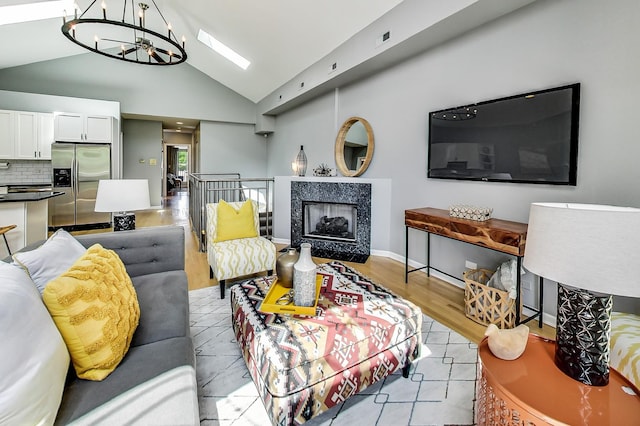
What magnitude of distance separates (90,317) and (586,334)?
6.24ft

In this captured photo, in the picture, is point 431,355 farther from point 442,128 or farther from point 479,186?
point 442,128

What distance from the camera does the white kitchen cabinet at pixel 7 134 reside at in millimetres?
5535

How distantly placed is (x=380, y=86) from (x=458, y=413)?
4.01 m

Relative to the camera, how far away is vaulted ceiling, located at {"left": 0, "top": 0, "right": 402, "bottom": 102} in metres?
3.88

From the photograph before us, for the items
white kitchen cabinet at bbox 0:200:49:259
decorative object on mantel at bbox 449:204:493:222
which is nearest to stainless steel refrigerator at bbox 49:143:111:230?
white kitchen cabinet at bbox 0:200:49:259

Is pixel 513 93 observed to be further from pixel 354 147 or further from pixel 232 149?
pixel 232 149

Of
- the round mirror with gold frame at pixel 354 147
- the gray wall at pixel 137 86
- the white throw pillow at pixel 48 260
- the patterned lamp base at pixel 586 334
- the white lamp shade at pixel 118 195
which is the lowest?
the patterned lamp base at pixel 586 334

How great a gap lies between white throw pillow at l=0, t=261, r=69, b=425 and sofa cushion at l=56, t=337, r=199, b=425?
9cm

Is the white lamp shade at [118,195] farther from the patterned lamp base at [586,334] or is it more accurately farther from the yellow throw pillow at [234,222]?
the patterned lamp base at [586,334]

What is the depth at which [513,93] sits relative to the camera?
2.77 m

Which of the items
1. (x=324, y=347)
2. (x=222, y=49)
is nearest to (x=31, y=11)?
(x=222, y=49)

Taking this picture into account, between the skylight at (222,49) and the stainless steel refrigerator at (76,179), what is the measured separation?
2.97m

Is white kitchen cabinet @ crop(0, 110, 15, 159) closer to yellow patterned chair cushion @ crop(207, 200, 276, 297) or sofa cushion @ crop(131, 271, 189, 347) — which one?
yellow patterned chair cushion @ crop(207, 200, 276, 297)

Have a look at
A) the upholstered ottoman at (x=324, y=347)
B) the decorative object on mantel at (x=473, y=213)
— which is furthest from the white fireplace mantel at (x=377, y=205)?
the upholstered ottoman at (x=324, y=347)
